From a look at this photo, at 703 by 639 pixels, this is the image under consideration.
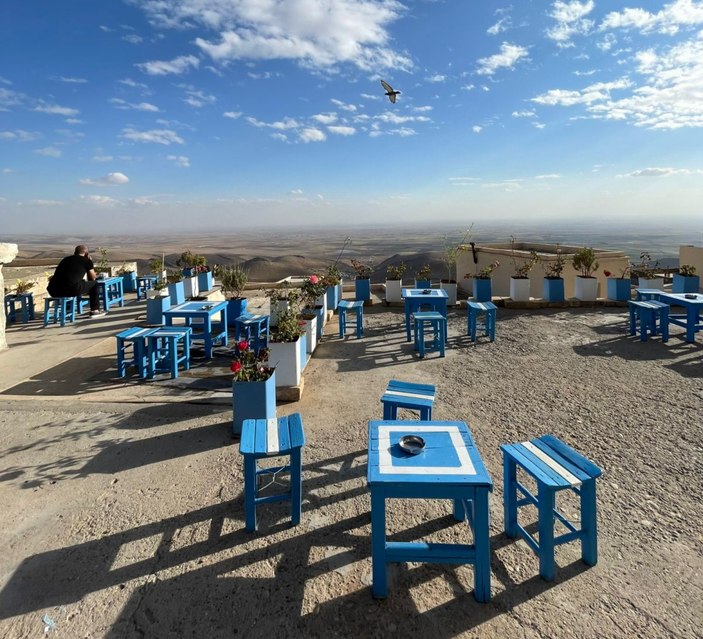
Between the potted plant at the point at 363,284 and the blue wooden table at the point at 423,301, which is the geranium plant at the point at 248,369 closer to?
the blue wooden table at the point at 423,301

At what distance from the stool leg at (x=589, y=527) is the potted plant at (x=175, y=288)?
8.63 metres

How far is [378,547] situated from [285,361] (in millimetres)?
2934

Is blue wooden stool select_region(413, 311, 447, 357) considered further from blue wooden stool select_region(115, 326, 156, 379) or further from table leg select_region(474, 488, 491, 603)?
table leg select_region(474, 488, 491, 603)

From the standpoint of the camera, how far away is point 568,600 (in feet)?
7.29

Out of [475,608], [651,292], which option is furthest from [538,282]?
[475,608]

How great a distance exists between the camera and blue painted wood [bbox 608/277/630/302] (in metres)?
10.4

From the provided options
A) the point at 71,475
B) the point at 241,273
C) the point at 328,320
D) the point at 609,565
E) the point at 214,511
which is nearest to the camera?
the point at 609,565

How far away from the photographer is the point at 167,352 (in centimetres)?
594

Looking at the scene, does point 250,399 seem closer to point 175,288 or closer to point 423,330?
point 423,330

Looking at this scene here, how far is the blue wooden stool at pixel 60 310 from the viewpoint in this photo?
347 inches

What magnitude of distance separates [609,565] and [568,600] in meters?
0.40

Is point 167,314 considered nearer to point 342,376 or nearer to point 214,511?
point 342,376

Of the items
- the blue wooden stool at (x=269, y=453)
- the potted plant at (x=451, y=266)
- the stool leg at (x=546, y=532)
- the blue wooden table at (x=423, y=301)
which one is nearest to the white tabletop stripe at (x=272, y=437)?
the blue wooden stool at (x=269, y=453)

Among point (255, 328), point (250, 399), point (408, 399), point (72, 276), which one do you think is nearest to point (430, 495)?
point (408, 399)
